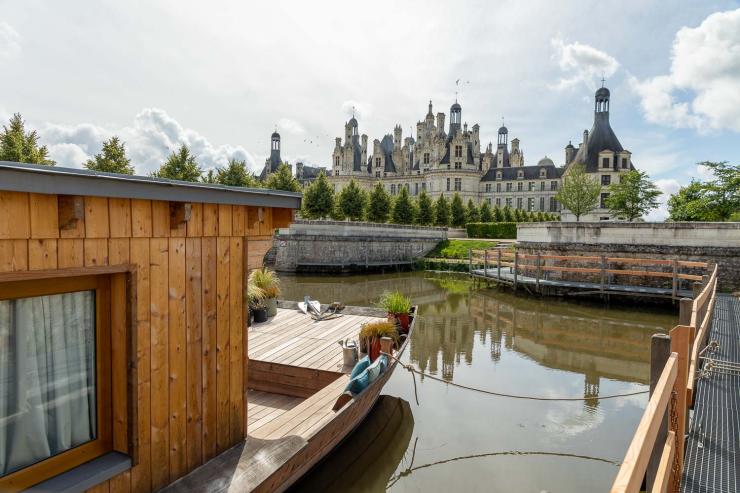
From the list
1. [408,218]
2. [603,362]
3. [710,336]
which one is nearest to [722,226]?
[603,362]

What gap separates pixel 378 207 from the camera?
46.8 meters

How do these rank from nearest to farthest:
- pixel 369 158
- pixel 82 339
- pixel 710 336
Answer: pixel 82 339 < pixel 710 336 < pixel 369 158

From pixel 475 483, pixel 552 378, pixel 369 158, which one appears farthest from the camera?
pixel 369 158

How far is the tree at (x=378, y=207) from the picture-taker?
4669 cm

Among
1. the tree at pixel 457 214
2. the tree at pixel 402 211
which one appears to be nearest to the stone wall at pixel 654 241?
the tree at pixel 402 211

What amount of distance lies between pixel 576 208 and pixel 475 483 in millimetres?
48839

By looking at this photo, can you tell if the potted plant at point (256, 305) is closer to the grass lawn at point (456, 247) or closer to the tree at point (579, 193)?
the grass lawn at point (456, 247)

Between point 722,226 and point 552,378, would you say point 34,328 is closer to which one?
point 552,378

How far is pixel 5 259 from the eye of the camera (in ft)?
9.08

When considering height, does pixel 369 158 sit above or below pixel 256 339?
above

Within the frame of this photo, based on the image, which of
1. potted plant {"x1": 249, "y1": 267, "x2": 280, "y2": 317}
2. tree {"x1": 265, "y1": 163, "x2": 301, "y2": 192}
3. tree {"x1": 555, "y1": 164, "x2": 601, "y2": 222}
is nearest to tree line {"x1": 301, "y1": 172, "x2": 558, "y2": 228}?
tree {"x1": 265, "y1": 163, "x2": 301, "y2": 192}

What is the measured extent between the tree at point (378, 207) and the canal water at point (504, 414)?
3096 cm

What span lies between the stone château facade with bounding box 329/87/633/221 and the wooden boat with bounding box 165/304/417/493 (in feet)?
Answer: 205

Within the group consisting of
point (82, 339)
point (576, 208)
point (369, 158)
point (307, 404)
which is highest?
point (369, 158)
